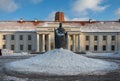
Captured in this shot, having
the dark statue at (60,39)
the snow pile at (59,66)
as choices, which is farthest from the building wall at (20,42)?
the snow pile at (59,66)

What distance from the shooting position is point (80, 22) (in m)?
78.7

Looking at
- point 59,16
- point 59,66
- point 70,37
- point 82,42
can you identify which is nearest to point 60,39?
point 59,66

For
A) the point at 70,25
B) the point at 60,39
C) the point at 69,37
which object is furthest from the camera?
the point at 70,25

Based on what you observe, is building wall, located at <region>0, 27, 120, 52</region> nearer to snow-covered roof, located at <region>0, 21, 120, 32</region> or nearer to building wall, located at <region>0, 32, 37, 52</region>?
building wall, located at <region>0, 32, 37, 52</region>

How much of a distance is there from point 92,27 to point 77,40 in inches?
200

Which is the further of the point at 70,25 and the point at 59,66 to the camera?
the point at 70,25

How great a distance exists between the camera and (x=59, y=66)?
23141mm

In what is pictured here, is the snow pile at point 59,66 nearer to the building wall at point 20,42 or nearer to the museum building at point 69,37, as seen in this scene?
the museum building at point 69,37

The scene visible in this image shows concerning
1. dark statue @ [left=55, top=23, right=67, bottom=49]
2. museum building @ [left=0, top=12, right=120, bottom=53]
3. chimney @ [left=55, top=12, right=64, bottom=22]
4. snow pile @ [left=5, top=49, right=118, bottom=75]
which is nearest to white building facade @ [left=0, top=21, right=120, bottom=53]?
museum building @ [left=0, top=12, right=120, bottom=53]

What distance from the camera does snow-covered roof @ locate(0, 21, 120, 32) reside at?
7481 centimetres

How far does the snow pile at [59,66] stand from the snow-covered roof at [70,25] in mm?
47870

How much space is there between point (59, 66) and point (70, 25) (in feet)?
177

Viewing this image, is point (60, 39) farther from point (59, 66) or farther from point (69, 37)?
point (69, 37)

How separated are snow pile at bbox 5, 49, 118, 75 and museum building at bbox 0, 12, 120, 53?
1806 inches
